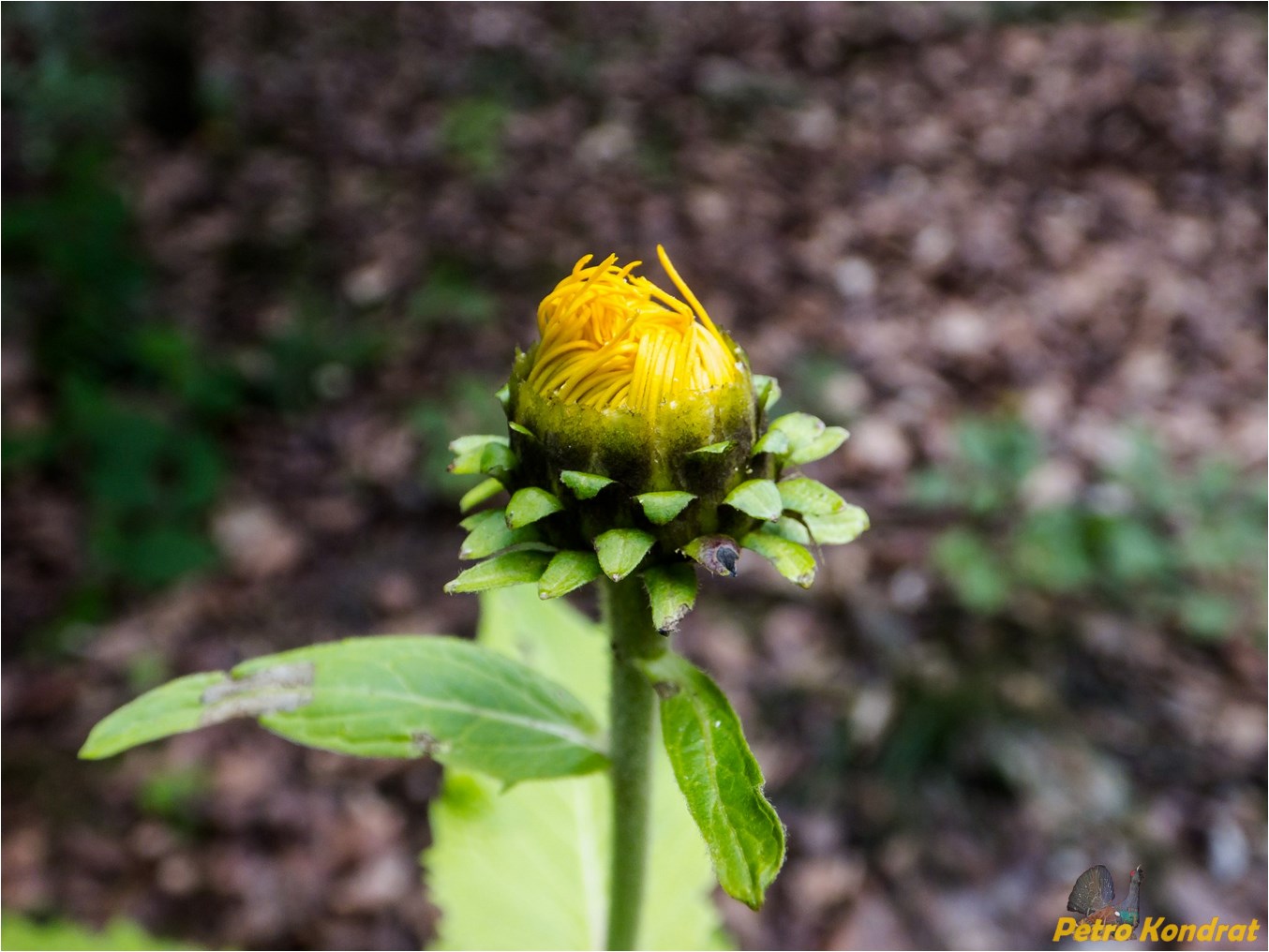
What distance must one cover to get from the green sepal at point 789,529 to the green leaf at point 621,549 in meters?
0.21

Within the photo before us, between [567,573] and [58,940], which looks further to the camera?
[58,940]

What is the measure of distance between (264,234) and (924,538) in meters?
4.65

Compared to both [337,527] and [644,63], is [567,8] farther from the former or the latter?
[337,527]

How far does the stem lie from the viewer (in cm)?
140

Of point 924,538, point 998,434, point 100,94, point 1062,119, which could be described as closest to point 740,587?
point 924,538

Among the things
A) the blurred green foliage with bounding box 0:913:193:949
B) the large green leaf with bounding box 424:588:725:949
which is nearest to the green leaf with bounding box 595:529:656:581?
the large green leaf with bounding box 424:588:725:949

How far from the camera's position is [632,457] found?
1216mm

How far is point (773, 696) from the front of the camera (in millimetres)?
3621

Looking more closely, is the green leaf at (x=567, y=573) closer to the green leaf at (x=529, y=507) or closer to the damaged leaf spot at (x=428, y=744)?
the green leaf at (x=529, y=507)

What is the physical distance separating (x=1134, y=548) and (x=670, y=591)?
9.39 ft

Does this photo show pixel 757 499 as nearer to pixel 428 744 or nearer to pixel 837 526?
pixel 837 526

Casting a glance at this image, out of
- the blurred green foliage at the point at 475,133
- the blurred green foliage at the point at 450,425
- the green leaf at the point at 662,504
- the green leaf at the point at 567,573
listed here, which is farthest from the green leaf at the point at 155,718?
the blurred green foliage at the point at 475,133

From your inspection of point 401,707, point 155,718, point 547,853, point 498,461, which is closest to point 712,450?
point 498,461

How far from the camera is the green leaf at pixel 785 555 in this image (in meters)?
1.20
